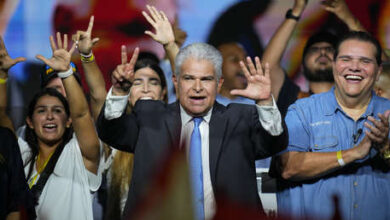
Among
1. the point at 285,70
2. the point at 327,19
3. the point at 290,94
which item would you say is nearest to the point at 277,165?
the point at 290,94

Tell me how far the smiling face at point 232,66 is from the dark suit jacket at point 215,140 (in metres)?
1.35

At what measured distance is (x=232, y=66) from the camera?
374 centimetres

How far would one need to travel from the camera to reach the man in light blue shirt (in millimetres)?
2375

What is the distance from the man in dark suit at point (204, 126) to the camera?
7.04ft

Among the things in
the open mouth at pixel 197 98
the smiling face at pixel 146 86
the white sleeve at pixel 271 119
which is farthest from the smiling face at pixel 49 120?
the white sleeve at pixel 271 119

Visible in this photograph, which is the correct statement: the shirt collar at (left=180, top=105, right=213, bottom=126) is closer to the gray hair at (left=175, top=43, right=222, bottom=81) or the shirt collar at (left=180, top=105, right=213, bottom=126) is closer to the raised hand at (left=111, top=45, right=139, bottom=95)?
the gray hair at (left=175, top=43, right=222, bottom=81)

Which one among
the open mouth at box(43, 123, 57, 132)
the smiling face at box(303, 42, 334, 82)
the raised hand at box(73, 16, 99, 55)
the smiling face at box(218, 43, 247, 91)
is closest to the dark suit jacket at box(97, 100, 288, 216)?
the raised hand at box(73, 16, 99, 55)

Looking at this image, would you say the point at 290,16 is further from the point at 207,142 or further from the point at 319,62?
the point at 207,142

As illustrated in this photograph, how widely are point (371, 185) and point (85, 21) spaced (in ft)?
8.08

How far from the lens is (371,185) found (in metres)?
2.41

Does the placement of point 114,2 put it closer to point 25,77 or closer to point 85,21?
point 85,21

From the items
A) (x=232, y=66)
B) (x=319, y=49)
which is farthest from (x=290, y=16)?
(x=232, y=66)

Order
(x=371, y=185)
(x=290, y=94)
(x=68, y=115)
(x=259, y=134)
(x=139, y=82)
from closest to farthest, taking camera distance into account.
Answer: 1. (x=259, y=134)
2. (x=371, y=185)
3. (x=68, y=115)
4. (x=139, y=82)
5. (x=290, y=94)

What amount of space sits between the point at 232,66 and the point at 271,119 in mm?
1649
